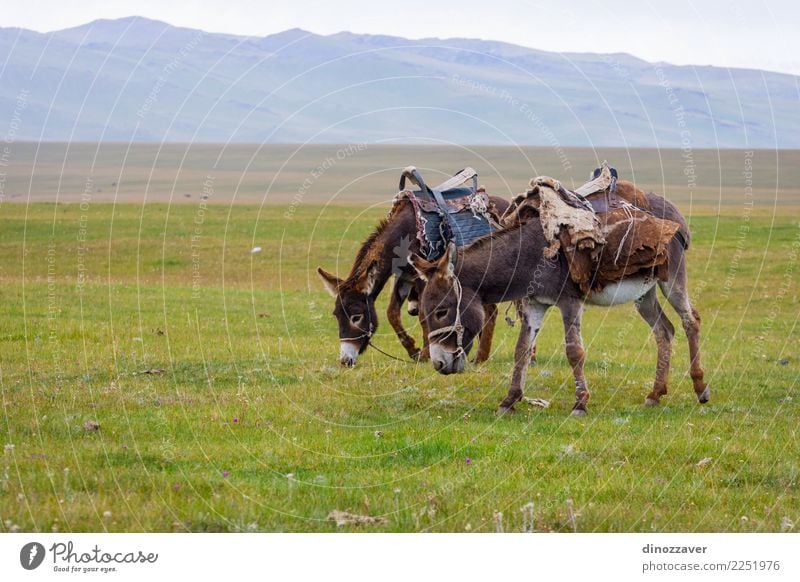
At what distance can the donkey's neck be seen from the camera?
15133mm

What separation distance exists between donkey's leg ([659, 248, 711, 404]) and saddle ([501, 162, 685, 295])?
453 millimetres

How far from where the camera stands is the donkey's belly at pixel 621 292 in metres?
13.4

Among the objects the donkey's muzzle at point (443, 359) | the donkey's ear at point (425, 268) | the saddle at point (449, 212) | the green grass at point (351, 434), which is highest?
the saddle at point (449, 212)

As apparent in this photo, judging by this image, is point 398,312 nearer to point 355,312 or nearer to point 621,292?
point 355,312

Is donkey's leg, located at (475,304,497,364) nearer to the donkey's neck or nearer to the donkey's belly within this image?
the donkey's neck

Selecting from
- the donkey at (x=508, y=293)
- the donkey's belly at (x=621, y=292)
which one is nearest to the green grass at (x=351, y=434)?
the donkey at (x=508, y=293)

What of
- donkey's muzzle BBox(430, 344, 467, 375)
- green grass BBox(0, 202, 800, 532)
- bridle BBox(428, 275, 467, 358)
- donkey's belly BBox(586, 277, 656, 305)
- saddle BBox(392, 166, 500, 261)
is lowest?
green grass BBox(0, 202, 800, 532)

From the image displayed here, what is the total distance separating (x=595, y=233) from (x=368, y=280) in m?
3.88

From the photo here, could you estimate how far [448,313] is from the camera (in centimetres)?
1284

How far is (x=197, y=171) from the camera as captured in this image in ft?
Answer: 508

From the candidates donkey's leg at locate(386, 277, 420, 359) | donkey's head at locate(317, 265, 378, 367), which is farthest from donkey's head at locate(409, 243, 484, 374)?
donkey's leg at locate(386, 277, 420, 359)

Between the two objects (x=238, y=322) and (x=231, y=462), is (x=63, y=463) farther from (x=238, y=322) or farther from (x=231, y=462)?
(x=238, y=322)

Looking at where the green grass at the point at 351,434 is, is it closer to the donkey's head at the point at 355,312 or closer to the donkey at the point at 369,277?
the donkey's head at the point at 355,312

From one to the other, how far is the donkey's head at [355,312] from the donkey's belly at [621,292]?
140 inches
